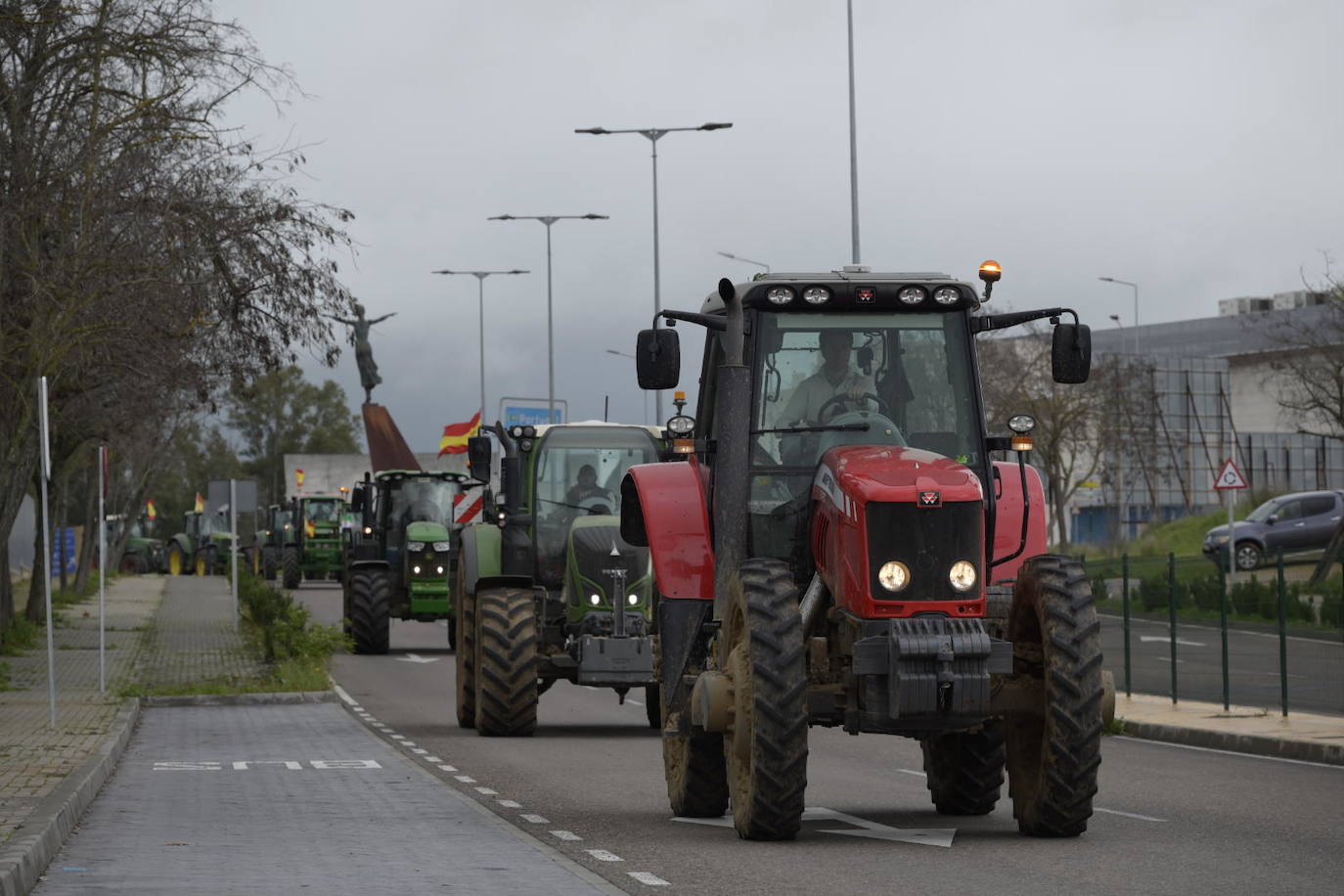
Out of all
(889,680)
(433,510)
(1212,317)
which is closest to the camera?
(889,680)

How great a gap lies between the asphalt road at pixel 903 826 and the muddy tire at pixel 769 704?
226mm

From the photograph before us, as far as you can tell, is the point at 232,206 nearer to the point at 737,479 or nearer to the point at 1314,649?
the point at 1314,649

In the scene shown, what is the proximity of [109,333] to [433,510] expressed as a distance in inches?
466

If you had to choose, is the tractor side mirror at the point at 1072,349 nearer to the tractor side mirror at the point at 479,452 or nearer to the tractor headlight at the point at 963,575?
the tractor headlight at the point at 963,575

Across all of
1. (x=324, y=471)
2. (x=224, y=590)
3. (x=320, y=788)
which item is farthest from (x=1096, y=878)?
(x=324, y=471)

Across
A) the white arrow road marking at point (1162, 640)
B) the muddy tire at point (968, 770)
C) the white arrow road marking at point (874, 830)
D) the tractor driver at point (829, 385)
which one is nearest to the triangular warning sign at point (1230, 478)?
the white arrow road marking at point (1162, 640)

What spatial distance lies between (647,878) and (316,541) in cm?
5617

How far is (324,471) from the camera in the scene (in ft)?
304

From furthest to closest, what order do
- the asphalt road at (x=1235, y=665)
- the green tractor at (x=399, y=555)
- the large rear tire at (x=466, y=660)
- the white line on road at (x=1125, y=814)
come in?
the green tractor at (x=399, y=555) → the asphalt road at (x=1235, y=665) → the large rear tire at (x=466, y=660) → the white line on road at (x=1125, y=814)

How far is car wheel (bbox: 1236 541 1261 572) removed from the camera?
50181 mm

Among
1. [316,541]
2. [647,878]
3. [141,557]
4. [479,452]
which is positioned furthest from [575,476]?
[141,557]

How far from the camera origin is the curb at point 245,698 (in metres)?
27.1

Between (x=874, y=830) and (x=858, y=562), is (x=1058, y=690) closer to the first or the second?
(x=858, y=562)

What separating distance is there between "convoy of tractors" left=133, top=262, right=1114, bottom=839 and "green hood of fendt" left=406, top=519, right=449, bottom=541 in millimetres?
23015
